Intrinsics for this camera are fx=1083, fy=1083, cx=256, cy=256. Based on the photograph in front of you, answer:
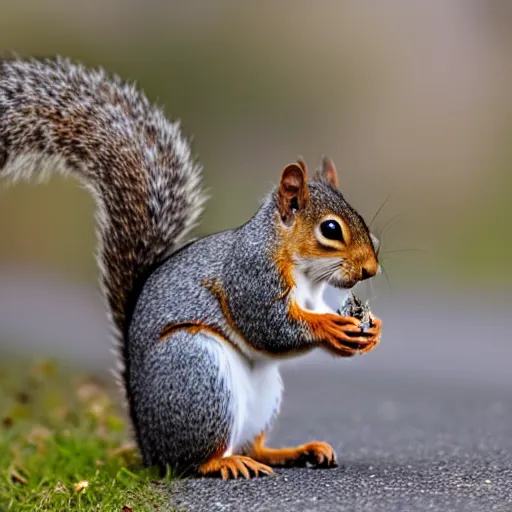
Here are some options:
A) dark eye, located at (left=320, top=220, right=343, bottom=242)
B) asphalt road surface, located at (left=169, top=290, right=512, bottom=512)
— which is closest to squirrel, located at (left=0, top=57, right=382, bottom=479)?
dark eye, located at (left=320, top=220, right=343, bottom=242)

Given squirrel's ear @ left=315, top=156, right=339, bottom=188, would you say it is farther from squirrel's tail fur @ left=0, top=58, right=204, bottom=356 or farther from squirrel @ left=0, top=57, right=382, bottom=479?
squirrel's tail fur @ left=0, top=58, right=204, bottom=356

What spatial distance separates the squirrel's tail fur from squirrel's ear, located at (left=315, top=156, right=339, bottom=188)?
17.7 inches

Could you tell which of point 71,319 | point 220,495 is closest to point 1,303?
point 71,319

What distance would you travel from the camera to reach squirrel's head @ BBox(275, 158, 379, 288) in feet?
10.0

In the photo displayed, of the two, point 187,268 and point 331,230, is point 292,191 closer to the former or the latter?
point 331,230

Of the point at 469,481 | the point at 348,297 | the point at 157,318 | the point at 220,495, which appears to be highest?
the point at 348,297

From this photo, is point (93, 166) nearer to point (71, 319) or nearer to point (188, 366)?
point (188, 366)

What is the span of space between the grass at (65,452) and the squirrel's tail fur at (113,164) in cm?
52

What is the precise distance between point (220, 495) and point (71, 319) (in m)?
6.45

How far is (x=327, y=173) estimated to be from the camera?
3.46 meters

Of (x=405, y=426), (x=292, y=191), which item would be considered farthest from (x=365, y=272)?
(x=405, y=426)

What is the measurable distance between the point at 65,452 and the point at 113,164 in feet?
4.09

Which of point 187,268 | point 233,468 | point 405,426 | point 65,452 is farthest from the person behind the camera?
point 405,426

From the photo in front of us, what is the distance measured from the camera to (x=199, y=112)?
11164 millimetres
